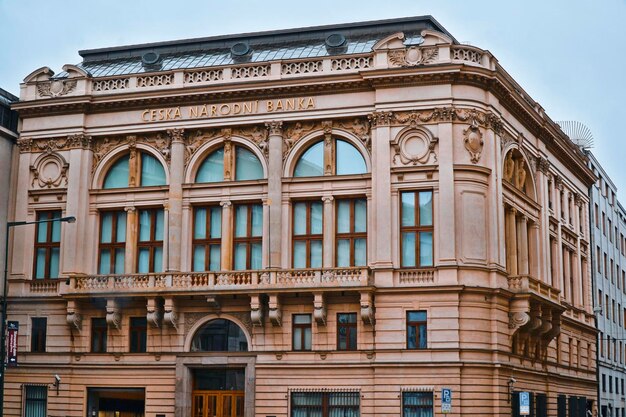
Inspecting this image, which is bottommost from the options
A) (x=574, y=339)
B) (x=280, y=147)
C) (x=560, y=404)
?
(x=560, y=404)

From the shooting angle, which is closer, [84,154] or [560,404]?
[84,154]

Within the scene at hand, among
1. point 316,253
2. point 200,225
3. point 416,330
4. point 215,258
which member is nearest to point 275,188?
point 316,253

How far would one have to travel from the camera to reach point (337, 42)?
62688 mm

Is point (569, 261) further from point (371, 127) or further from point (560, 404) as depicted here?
point (371, 127)

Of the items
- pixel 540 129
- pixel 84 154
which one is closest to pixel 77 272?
pixel 84 154

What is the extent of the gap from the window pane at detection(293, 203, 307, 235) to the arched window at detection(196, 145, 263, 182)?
2742 mm

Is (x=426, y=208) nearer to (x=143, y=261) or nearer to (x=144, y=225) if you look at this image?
(x=144, y=225)

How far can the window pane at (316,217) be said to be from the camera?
58.8m

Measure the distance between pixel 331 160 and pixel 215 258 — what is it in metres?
8.42

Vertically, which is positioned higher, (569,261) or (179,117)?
(179,117)

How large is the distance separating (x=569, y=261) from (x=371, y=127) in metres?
24.4

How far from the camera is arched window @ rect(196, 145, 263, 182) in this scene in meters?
60.5

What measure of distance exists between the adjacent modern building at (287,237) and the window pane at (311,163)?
8 cm

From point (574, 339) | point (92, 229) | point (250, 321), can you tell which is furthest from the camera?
point (574, 339)
